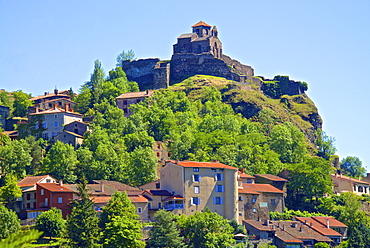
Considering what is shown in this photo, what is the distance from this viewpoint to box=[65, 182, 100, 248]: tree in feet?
182

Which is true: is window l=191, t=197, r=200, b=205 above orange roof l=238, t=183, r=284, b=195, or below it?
below

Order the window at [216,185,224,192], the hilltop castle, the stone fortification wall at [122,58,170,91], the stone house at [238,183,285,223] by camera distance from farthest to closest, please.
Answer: the hilltop castle, the stone fortification wall at [122,58,170,91], the stone house at [238,183,285,223], the window at [216,185,224,192]

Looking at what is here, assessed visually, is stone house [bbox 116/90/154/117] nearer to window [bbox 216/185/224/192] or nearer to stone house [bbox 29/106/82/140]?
stone house [bbox 29/106/82/140]

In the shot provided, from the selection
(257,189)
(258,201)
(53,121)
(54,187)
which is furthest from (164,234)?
(53,121)

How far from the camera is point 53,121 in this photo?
96750 millimetres

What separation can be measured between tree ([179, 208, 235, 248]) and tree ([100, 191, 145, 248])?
497 centimetres

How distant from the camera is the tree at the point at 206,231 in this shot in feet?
193

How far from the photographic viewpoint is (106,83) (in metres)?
119

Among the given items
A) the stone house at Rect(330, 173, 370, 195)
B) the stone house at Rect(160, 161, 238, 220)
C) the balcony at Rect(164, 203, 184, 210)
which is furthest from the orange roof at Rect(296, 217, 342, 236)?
the stone house at Rect(330, 173, 370, 195)

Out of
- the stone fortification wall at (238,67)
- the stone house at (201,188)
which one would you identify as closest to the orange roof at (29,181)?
the stone house at (201,188)

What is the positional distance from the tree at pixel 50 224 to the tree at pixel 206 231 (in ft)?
38.3

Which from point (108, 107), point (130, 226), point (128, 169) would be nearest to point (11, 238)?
point (130, 226)

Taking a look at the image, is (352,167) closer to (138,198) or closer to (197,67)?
(197,67)

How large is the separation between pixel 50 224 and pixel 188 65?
75772 mm
